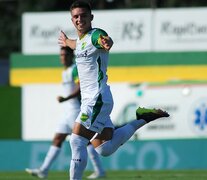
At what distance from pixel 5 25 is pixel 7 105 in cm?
3220

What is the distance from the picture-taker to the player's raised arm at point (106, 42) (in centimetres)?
1052

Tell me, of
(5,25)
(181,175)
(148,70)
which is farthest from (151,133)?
(5,25)

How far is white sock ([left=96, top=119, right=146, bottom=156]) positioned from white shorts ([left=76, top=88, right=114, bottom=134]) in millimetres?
245

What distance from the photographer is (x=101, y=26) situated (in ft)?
97.2

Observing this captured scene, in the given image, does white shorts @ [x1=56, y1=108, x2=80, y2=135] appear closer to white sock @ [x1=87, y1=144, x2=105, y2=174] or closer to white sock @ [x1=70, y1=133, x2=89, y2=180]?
white sock @ [x1=87, y1=144, x2=105, y2=174]

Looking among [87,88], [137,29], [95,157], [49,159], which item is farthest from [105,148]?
[137,29]

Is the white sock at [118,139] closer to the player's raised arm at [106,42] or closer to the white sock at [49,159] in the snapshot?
the player's raised arm at [106,42]

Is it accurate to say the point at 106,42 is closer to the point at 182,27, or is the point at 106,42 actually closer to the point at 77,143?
the point at 77,143

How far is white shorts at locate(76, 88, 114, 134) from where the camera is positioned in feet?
37.2

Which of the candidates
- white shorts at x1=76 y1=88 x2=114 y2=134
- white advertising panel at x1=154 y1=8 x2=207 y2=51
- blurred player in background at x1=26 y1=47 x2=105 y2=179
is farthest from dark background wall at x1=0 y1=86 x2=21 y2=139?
white shorts at x1=76 y1=88 x2=114 y2=134

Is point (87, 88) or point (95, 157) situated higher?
point (87, 88)

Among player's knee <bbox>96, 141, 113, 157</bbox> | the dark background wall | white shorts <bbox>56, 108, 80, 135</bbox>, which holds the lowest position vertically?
the dark background wall

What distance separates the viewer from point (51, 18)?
3070 cm

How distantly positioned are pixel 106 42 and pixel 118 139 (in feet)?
5.28
